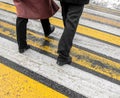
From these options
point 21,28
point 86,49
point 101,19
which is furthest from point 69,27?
point 101,19

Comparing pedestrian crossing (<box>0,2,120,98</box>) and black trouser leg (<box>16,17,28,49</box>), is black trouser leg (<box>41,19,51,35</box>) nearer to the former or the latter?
pedestrian crossing (<box>0,2,120,98</box>)

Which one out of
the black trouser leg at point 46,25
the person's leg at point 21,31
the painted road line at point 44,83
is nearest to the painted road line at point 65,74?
the painted road line at point 44,83

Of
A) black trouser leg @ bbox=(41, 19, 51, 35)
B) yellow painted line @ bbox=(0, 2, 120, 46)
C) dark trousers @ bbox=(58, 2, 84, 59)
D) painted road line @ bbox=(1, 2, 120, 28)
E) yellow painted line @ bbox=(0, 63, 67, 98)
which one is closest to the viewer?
yellow painted line @ bbox=(0, 63, 67, 98)

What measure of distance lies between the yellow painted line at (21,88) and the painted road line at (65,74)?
0.17 m

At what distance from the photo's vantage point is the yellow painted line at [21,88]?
10.8ft

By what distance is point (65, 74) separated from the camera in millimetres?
3793

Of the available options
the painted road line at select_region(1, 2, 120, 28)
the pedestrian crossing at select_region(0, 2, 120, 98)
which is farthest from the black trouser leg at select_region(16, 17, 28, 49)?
the painted road line at select_region(1, 2, 120, 28)

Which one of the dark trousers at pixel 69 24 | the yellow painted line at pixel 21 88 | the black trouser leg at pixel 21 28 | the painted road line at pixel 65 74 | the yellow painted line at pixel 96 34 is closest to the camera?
the yellow painted line at pixel 21 88

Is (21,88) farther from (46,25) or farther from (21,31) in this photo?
(46,25)

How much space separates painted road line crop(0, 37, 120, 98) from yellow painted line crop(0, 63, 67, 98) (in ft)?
0.54

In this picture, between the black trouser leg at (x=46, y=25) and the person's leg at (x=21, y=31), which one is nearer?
the person's leg at (x=21, y=31)

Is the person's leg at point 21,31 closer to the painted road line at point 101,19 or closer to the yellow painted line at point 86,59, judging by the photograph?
the yellow painted line at point 86,59

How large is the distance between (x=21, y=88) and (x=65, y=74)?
25.4 inches

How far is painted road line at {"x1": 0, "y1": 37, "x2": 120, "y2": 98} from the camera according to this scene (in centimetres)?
349
